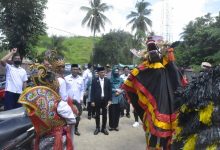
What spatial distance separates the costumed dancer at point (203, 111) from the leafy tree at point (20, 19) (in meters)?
8.91

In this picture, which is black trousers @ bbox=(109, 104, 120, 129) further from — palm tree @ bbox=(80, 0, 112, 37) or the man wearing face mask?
palm tree @ bbox=(80, 0, 112, 37)

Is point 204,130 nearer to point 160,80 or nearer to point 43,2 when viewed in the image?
point 160,80

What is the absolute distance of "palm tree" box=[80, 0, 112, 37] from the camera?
158 ft

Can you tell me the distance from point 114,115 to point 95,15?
39.9 meters

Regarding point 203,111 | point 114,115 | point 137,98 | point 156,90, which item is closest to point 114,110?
point 114,115

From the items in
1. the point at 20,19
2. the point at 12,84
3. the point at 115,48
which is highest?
the point at 115,48

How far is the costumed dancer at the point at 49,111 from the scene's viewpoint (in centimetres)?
366

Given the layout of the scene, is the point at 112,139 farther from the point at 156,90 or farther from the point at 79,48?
the point at 79,48

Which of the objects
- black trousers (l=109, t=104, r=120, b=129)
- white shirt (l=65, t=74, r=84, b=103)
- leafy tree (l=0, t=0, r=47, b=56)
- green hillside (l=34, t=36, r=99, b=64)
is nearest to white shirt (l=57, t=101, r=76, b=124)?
white shirt (l=65, t=74, r=84, b=103)

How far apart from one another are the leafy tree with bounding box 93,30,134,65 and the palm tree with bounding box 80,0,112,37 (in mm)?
2453

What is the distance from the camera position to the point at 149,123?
182 inches

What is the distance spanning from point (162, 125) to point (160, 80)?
0.62 m

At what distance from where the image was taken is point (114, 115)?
9.09 m

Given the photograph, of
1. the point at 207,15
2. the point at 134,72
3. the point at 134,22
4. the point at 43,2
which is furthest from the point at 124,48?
the point at 134,72
